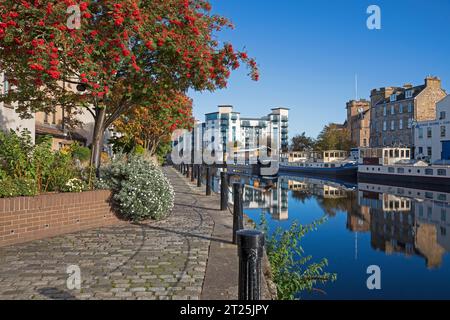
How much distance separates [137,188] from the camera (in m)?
8.70

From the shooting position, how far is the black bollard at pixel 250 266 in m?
3.51

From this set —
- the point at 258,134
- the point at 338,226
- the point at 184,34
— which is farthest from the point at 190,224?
the point at 258,134

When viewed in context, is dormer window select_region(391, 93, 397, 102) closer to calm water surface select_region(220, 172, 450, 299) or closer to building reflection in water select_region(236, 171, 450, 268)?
building reflection in water select_region(236, 171, 450, 268)

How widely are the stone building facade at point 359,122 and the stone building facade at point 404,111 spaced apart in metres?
12.7

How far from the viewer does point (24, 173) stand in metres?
7.58

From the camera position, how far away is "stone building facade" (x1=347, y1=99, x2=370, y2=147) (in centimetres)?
7919

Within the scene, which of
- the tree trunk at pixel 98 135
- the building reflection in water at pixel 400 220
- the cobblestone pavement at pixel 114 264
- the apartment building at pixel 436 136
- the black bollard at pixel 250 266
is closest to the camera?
the black bollard at pixel 250 266

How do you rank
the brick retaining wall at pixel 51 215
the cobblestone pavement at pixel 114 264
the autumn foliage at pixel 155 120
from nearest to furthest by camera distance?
the cobblestone pavement at pixel 114 264
the brick retaining wall at pixel 51 215
the autumn foliage at pixel 155 120

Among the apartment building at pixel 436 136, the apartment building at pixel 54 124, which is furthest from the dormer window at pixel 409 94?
the apartment building at pixel 54 124

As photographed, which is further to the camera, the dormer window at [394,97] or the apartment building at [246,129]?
the apartment building at [246,129]

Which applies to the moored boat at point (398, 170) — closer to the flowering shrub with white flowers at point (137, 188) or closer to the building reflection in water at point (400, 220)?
the building reflection in water at point (400, 220)

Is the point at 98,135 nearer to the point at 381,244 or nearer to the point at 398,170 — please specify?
the point at 381,244
